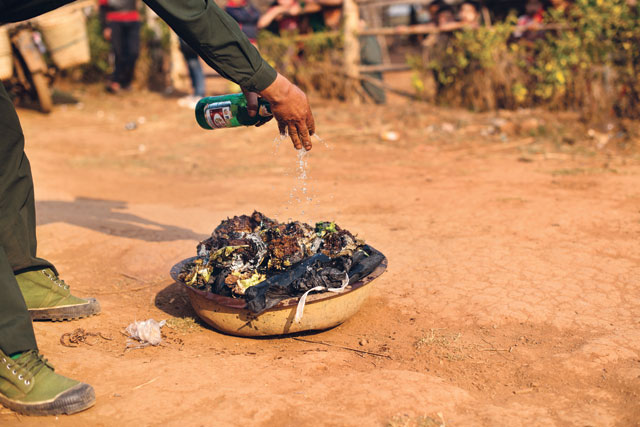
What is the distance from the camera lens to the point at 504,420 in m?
2.39

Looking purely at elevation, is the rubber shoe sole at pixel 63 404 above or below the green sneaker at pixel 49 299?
below

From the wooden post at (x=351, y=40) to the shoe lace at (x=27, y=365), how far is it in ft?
25.8

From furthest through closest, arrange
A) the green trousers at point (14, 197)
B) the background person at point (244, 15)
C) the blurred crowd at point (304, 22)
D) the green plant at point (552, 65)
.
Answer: the background person at point (244, 15)
the blurred crowd at point (304, 22)
the green plant at point (552, 65)
the green trousers at point (14, 197)

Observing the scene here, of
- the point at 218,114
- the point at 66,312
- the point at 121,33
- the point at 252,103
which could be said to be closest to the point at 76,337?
the point at 66,312

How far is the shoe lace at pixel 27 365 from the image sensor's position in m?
2.45

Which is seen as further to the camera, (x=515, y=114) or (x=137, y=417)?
(x=515, y=114)

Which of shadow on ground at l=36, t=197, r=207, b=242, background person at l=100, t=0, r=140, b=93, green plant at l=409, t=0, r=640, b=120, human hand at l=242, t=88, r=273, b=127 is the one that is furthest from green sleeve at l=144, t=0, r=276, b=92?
background person at l=100, t=0, r=140, b=93

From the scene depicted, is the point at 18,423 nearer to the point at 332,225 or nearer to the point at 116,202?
the point at 332,225

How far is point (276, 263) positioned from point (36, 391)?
123 cm

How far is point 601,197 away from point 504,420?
3.54 metres

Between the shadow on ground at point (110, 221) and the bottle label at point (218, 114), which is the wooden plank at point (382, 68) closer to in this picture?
the shadow on ground at point (110, 221)

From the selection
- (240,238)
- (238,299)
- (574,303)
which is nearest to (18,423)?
(238,299)

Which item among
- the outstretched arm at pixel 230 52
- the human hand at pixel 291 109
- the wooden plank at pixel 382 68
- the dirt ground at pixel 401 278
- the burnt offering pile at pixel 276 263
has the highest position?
the outstretched arm at pixel 230 52

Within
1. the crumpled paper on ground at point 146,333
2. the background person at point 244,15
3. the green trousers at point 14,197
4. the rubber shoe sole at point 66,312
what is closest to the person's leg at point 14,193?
the green trousers at point 14,197
